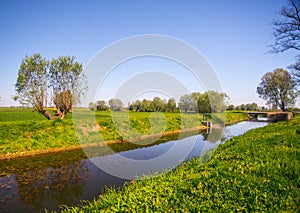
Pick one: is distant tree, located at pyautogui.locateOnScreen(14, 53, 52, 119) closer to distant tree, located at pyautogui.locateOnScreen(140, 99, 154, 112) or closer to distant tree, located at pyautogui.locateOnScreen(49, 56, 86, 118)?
distant tree, located at pyautogui.locateOnScreen(49, 56, 86, 118)

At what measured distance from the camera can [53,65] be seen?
25.9m

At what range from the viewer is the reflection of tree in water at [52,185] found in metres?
7.64

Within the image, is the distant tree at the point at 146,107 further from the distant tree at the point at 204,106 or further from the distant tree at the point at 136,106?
the distant tree at the point at 204,106

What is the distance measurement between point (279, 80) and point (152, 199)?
226 feet

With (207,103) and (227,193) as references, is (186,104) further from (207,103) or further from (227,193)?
(227,193)

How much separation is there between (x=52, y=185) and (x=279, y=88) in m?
68.9

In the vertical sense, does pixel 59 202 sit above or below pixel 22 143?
below

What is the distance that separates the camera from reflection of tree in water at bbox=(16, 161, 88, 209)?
25.1 feet

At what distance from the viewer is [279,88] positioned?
6166 cm

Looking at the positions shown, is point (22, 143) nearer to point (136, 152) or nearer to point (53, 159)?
point (53, 159)

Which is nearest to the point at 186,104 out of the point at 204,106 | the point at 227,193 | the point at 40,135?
the point at 204,106

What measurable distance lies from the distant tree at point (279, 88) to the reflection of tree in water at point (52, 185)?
214 ft

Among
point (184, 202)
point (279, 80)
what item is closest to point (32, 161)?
point (184, 202)

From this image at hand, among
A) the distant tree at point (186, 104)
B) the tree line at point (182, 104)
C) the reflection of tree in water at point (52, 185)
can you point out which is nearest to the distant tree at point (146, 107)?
the tree line at point (182, 104)
